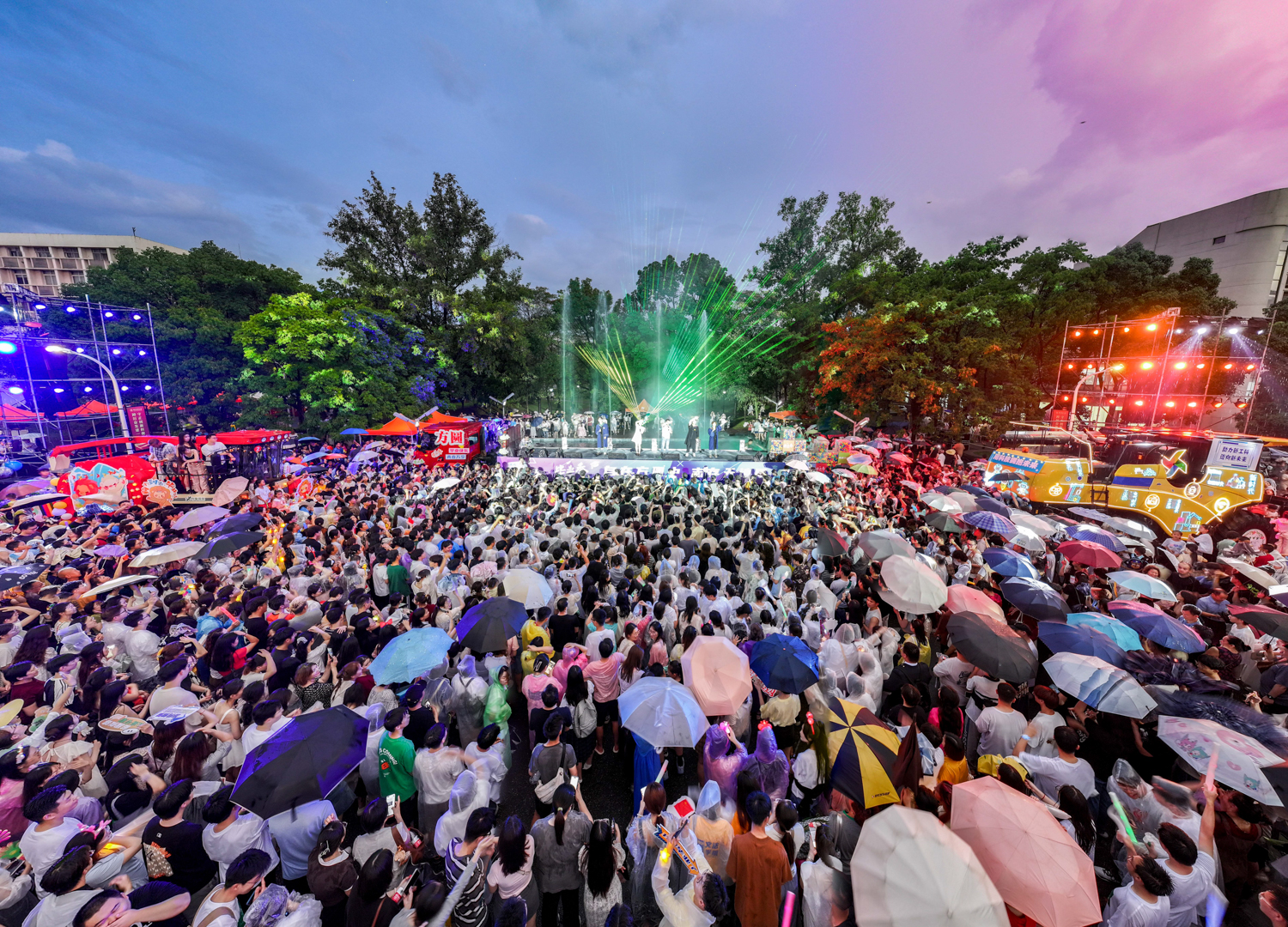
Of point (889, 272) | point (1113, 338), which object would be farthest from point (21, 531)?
point (1113, 338)

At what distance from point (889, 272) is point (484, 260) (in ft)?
80.4

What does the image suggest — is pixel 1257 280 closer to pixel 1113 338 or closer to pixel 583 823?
pixel 1113 338

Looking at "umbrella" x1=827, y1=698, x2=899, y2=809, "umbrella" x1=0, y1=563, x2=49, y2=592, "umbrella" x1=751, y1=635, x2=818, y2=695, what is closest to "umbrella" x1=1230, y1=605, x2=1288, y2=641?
"umbrella" x1=751, y1=635, x2=818, y2=695

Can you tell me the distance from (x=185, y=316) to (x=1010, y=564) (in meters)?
33.5

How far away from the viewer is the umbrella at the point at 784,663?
4473 mm

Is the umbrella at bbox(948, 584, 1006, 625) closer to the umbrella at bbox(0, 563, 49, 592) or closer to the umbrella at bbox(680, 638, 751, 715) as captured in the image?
the umbrella at bbox(680, 638, 751, 715)

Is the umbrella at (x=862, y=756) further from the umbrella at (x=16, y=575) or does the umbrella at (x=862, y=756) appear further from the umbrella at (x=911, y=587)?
the umbrella at (x=16, y=575)

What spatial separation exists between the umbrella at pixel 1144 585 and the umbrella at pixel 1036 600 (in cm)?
118

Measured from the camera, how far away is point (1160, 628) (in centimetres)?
550

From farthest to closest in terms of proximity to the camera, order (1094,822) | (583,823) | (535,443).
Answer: (535,443), (1094,822), (583,823)

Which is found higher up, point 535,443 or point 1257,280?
point 1257,280

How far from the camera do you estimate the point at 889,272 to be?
25281 millimetres

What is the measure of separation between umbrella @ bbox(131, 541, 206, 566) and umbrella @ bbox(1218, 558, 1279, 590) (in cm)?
1692

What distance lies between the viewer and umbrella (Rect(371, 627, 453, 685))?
4.48m
